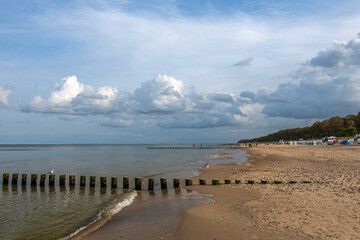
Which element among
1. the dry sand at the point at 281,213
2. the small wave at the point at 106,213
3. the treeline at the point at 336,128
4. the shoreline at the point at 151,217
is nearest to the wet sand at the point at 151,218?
the shoreline at the point at 151,217

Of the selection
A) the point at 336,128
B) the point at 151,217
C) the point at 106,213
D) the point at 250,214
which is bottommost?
the point at 106,213

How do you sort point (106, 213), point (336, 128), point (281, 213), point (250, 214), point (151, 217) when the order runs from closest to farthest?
1. point (281, 213)
2. point (250, 214)
3. point (151, 217)
4. point (106, 213)
5. point (336, 128)

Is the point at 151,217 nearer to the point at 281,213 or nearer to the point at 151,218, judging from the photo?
the point at 151,218

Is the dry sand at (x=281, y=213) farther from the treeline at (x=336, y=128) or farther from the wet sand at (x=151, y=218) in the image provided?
the treeline at (x=336, y=128)

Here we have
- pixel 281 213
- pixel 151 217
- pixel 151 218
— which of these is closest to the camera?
pixel 281 213

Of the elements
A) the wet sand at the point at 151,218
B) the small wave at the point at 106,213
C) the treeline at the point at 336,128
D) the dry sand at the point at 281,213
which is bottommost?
the small wave at the point at 106,213

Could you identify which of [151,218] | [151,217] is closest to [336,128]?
[151,217]

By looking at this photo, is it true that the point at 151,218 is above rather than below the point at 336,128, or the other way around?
below

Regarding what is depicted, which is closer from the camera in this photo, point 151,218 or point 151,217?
point 151,218

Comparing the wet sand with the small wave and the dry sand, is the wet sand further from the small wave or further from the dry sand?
the dry sand

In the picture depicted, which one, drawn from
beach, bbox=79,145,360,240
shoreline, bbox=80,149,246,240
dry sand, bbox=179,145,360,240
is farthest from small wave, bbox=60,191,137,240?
dry sand, bbox=179,145,360,240

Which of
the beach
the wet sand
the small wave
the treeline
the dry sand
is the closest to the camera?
the dry sand

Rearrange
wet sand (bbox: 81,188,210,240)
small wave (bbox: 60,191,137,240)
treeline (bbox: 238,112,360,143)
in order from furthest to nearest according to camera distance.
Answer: treeline (bbox: 238,112,360,143) → small wave (bbox: 60,191,137,240) → wet sand (bbox: 81,188,210,240)

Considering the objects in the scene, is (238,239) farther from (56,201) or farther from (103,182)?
(103,182)
